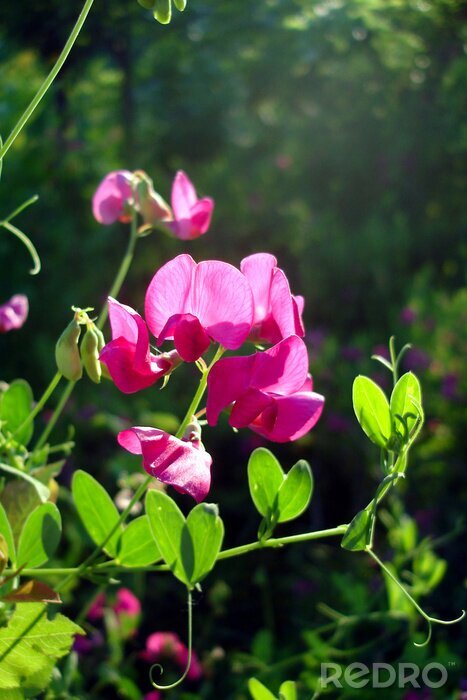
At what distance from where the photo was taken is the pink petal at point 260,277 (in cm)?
46

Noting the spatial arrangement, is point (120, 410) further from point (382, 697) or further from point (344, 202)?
point (344, 202)

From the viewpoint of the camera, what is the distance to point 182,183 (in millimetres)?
682

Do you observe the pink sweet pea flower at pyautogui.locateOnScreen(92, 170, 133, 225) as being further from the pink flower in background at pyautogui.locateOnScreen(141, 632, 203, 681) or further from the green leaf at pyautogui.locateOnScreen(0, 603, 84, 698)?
the pink flower in background at pyautogui.locateOnScreen(141, 632, 203, 681)

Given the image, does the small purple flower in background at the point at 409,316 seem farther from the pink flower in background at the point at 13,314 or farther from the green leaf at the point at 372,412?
the green leaf at the point at 372,412

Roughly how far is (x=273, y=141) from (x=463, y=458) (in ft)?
6.87

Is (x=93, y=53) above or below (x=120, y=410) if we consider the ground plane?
above

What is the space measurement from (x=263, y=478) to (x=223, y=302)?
120 mm

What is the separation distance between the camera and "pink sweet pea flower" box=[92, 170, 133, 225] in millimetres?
693

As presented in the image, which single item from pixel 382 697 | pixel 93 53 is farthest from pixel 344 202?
pixel 382 697

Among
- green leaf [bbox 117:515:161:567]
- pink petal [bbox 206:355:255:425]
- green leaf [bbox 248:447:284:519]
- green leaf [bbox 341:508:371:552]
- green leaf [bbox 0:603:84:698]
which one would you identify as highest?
pink petal [bbox 206:355:255:425]

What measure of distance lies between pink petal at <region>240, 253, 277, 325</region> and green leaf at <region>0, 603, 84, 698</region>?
20cm

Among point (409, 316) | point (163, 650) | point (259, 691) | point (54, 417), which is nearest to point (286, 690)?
point (259, 691)

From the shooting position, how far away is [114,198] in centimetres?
70
